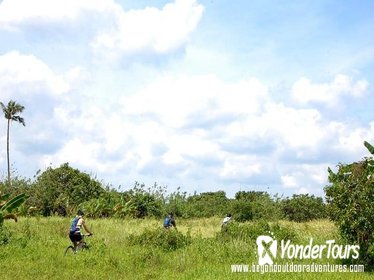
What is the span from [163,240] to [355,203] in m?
8.49

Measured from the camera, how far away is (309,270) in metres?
17.2

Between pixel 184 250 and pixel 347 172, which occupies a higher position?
pixel 347 172

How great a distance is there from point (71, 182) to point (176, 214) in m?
9.87

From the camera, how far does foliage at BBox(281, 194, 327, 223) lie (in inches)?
1730

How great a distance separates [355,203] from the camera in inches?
682

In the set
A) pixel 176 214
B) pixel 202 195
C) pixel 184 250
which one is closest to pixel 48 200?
pixel 176 214

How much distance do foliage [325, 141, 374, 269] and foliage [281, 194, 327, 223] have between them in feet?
85.1

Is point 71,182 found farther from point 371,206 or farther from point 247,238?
point 371,206

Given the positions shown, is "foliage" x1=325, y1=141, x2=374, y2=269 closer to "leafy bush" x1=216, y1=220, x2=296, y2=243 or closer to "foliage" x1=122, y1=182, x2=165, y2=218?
"leafy bush" x1=216, y1=220, x2=296, y2=243

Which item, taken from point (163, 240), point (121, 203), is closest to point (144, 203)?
point (121, 203)

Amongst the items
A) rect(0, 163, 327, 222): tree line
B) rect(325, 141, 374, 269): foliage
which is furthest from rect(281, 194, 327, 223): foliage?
rect(325, 141, 374, 269): foliage

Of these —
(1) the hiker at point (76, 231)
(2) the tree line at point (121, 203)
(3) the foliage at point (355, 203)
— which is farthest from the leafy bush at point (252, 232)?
(2) the tree line at point (121, 203)

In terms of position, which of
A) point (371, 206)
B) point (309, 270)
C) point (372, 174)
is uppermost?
point (372, 174)

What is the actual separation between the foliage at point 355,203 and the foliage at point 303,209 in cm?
2594
